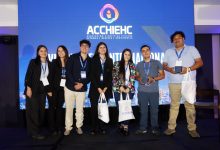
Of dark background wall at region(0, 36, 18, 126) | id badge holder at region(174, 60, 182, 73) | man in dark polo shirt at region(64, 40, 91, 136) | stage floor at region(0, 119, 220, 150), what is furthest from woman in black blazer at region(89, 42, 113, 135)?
dark background wall at region(0, 36, 18, 126)

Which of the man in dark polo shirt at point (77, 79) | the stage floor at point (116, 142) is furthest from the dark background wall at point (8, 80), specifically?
the man in dark polo shirt at point (77, 79)

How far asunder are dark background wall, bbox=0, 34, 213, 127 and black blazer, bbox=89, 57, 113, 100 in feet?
9.43

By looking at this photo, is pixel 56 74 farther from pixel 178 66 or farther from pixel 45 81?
pixel 178 66

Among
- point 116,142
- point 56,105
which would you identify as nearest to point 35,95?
point 56,105

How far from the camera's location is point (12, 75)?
610 centimetres

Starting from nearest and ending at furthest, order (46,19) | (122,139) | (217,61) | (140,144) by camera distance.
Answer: (140,144) → (122,139) → (46,19) → (217,61)

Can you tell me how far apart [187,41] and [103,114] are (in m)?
2.25

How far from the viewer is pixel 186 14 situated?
4.86m

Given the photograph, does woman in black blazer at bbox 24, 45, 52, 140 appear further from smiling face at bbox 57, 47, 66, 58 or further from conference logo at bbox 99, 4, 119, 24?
conference logo at bbox 99, 4, 119, 24

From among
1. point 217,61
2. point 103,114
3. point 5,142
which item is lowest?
point 5,142

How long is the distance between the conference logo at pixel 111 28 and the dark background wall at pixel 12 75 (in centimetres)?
239

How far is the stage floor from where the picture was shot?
3262 millimetres

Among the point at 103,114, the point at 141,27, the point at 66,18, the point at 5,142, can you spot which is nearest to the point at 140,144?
the point at 103,114

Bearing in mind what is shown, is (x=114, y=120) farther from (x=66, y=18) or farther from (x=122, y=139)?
(x=66, y=18)
